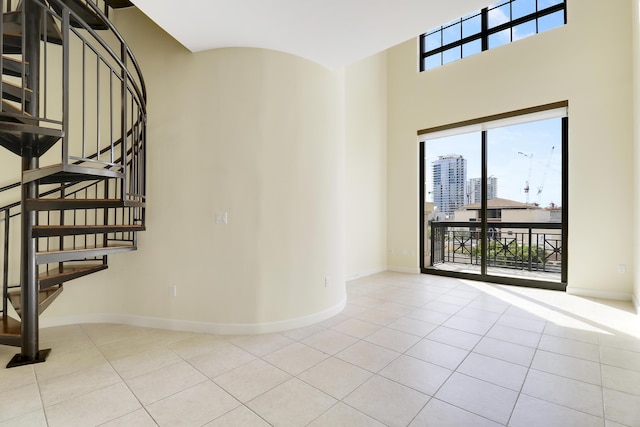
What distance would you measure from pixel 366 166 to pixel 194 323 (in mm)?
3822

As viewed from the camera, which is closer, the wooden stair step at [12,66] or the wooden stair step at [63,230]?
the wooden stair step at [12,66]

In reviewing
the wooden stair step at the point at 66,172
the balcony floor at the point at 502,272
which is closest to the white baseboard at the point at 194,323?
the wooden stair step at the point at 66,172

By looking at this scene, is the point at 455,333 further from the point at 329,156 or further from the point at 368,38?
the point at 368,38

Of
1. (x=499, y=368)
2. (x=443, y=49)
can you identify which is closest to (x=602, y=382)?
(x=499, y=368)

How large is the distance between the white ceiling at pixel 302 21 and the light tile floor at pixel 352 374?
9.00ft

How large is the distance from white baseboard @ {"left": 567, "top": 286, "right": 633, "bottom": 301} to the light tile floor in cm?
74

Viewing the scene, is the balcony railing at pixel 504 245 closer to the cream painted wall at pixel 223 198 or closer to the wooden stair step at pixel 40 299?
the cream painted wall at pixel 223 198

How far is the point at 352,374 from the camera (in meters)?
2.17

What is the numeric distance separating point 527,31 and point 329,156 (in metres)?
3.90

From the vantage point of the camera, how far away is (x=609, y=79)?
391cm

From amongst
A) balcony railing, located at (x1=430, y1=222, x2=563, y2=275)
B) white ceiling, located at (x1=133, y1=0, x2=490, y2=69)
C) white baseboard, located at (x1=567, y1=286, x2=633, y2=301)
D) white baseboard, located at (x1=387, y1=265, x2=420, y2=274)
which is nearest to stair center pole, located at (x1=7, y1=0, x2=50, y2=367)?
white ceiling, located at (x1=133, y1=0, x2=490, y2=69)

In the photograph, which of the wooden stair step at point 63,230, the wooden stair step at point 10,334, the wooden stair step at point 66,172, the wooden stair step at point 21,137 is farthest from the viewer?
the wooden stair step at point 10,334

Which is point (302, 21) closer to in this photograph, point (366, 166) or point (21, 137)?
point (21, 137)

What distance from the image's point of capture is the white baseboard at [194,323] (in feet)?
9.59
